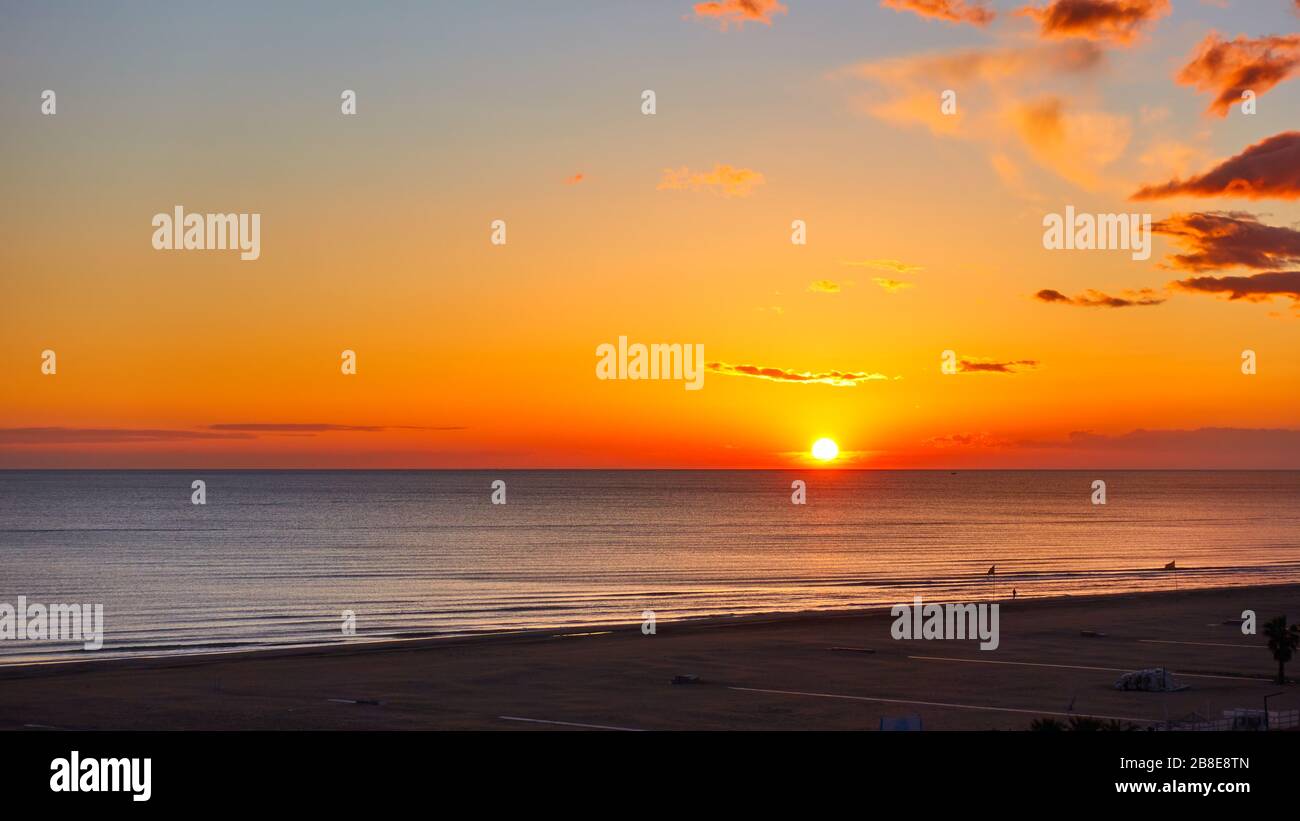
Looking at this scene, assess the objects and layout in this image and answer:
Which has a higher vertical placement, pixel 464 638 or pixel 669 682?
Result: pixel 464 638

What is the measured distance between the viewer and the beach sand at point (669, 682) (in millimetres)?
49000

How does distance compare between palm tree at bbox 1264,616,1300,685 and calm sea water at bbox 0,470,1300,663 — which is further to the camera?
calm sea water at bbox 0,470,1300,663

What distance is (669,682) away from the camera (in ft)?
193

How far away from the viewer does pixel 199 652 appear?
75250 millimetres

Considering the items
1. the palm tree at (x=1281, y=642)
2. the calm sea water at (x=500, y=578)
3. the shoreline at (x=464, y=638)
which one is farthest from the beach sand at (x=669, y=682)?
the calm sea water at (x=500, y=578)

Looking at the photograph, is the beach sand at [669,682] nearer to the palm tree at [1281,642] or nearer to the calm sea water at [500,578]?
the palm tree at [1281,642]

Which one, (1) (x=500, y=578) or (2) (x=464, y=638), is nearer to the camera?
(2) (x=464, y=638)

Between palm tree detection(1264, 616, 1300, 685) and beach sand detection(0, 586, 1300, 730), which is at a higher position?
palm tree detection(1264, 616, 1300, 685)

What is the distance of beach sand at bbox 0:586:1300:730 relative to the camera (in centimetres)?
4900

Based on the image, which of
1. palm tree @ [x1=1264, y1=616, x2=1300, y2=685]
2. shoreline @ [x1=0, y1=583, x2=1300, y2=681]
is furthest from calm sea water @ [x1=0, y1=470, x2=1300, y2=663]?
palm tree @ [x1=1264, y1=616, x2=1300, y2=685]

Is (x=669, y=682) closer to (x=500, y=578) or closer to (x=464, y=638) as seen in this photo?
(x=464, y=638)

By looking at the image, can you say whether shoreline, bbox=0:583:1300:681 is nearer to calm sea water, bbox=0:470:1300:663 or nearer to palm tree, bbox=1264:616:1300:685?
calm sea water, bbox=0:470:1300:663

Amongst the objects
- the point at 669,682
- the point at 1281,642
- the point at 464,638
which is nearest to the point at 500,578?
the point at 464,638
